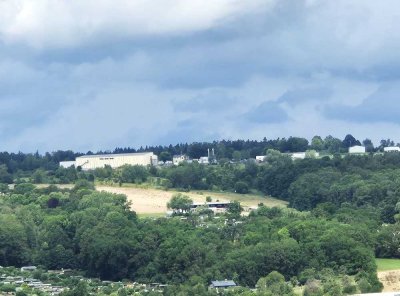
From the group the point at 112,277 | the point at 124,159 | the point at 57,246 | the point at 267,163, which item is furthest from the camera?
the point at 124,159

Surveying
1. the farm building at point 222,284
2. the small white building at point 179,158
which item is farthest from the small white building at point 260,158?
the farm building at point 222,284

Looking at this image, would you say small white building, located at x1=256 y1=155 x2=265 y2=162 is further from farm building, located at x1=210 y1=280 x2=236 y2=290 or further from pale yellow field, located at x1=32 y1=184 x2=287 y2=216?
farm building, located at x1=210 y1=280 x2=236 y2=290

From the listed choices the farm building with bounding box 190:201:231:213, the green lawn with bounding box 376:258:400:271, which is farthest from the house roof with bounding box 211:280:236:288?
the farm building with bounding box 190:201:231:213

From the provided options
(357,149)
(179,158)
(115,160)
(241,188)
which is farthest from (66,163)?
(241,188)

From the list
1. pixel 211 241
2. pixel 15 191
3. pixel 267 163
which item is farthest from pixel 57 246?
pixel 267 163

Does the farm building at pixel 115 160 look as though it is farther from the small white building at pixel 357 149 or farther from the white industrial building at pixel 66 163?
the small white building at pixel 357 149

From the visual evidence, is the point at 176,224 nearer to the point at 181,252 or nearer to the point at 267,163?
the point at 181,252
